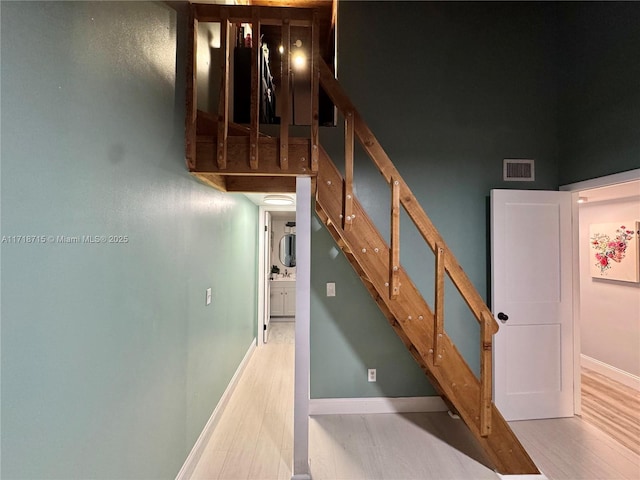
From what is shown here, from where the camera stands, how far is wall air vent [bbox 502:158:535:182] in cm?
267

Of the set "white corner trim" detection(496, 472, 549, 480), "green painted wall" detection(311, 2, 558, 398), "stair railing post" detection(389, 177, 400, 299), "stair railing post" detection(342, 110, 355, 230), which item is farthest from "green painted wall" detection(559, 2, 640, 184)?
"white corner trim" detection(496, 472, 549, 480)

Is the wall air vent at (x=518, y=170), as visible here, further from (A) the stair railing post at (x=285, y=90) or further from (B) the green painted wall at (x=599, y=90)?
(A) the stair railing post at (x=285, y=90)

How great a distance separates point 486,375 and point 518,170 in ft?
6.43

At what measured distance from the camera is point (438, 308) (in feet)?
6.15

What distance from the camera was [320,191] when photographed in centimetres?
190

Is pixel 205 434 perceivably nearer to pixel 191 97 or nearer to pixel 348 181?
pixel 348 181

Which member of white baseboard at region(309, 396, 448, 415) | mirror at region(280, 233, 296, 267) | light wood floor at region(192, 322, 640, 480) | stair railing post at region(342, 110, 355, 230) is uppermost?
stair railing post at region(342, 110, 355, 230)

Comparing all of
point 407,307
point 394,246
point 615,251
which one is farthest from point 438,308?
point 615,251

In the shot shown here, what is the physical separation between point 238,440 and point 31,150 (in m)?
2.29

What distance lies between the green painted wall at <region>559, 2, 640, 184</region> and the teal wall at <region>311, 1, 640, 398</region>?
0.02 meters

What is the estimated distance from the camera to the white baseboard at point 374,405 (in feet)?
8.38

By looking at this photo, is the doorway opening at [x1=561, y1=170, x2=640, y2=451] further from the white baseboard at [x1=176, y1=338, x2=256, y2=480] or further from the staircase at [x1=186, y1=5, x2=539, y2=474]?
the white baseboard at [x1=176, y1=338, x2=256, y2=480]

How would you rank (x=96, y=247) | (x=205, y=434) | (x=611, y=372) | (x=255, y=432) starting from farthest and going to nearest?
(x=611, y=372) < (x=255, y=432) < (x=205, y=434) < (x=96, y=247)

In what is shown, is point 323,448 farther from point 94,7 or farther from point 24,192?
point 94,7
